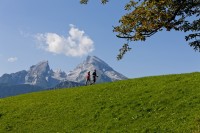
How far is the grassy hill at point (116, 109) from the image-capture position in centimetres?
3556

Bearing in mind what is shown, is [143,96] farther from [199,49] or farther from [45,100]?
[199,49]

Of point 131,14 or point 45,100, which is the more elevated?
point 131,14

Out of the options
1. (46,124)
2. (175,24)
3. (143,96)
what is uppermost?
(175,24)

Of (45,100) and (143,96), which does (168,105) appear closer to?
(143,96)

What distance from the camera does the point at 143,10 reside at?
1786 centimetres

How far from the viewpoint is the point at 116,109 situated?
41.8 metres

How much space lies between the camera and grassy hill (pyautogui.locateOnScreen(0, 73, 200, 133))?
1400 inches

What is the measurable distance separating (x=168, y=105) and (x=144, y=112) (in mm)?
2595

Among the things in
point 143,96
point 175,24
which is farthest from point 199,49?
point 143,96

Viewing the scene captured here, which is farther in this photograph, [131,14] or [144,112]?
[144,112]

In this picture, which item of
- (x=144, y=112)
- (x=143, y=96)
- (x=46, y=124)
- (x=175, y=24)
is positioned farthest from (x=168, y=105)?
(x=175, y=24)

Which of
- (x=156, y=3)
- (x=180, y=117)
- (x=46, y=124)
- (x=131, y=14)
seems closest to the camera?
(x=156, y=3)

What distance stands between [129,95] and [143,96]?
2.44m

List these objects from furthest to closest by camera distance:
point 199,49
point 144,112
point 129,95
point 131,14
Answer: point 129,95, point 144,112, point 199,49, point 131,14
